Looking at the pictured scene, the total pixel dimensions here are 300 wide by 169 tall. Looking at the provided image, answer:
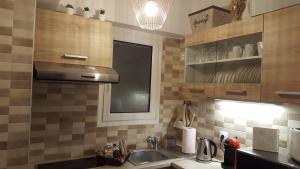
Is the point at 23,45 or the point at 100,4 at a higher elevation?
the point at 100,4

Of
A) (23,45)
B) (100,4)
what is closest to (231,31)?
(100,4)

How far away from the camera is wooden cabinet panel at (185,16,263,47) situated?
1.59 meters

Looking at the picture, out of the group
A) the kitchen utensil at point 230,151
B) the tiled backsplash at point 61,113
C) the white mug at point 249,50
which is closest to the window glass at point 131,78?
the tiled backsplash at point 61,113

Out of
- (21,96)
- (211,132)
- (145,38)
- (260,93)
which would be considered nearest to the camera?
(21,96)

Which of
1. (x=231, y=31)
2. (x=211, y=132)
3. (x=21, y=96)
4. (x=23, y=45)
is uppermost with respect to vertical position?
(x=231, y=31)

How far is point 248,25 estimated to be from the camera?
5.36 ft

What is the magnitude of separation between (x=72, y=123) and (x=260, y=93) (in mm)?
1552

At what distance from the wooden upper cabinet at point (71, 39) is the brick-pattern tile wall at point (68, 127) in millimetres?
353

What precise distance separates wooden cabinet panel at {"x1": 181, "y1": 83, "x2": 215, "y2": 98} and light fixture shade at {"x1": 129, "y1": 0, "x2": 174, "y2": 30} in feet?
2.65

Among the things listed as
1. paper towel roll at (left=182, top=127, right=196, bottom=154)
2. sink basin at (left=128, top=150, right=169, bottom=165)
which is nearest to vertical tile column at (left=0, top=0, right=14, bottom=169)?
sink basin at (left=128, top=150, right=169, bottom=165)

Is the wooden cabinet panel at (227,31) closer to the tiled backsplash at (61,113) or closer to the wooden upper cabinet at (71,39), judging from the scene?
the tiled backsplash at (61,113)

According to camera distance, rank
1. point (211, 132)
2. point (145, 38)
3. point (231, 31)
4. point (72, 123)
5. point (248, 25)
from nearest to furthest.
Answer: point (248, 25)
point (231, 31)
point (72, 123)
point (211, 132)
point (145, 38)

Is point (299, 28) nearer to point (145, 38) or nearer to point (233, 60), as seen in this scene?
point (233, 60)

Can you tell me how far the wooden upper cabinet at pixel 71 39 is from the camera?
1640 mm
